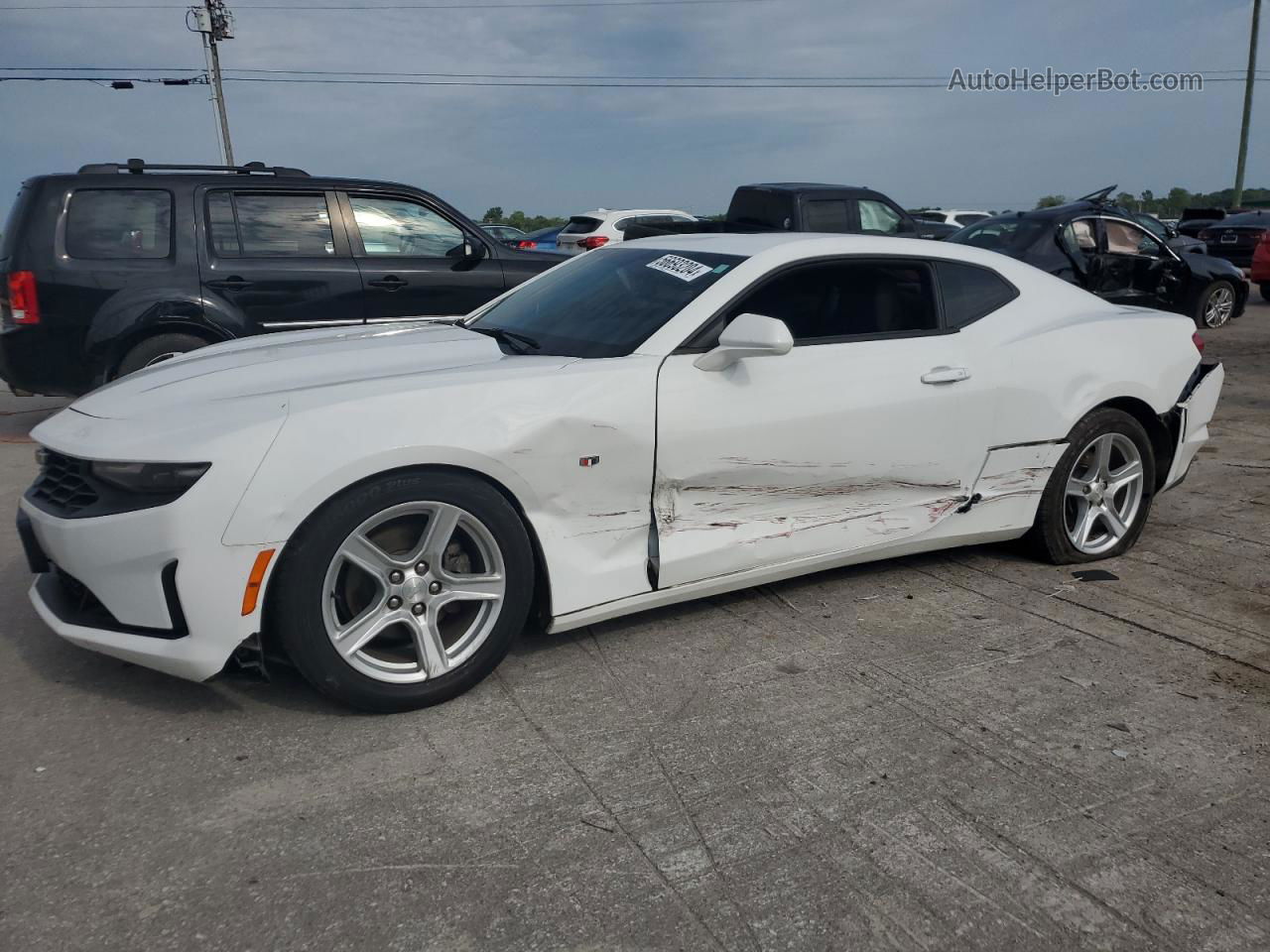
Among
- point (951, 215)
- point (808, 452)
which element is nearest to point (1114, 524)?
point (808, 452)

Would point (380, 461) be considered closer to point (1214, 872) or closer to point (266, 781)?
point (266, 781)

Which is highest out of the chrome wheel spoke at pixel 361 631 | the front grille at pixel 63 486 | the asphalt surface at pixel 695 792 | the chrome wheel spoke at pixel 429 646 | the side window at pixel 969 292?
the side window at pixel 969 292

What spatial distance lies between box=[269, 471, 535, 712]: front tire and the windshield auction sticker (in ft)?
4.10

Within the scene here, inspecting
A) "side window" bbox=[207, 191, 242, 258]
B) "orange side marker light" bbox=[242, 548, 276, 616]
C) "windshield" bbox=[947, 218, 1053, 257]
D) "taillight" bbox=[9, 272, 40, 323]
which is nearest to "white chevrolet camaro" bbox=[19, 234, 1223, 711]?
"orange side marker light" bbox=[242, 548, 276, 616]

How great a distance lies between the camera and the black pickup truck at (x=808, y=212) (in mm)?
11281

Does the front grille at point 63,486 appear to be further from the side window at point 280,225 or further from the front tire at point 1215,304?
the front tire at point 1215,304

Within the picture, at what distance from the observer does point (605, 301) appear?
13.0ft

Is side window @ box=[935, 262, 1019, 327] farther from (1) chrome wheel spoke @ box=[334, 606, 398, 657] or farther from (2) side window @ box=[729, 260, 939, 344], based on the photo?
(1) chrome wheel spoke @ box=[334, 606, 398, 657]

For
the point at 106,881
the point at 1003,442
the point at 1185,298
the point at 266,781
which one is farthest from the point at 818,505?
the point at 1185,298

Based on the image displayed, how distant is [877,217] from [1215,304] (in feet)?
14.5

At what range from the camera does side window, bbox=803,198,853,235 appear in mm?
11336

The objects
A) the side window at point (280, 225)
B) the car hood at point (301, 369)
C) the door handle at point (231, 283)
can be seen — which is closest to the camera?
the car hood at point (301, 369)

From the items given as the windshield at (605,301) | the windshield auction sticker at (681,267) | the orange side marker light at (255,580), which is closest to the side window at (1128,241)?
the windshield at (605,301)

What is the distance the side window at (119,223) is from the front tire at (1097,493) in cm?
563
